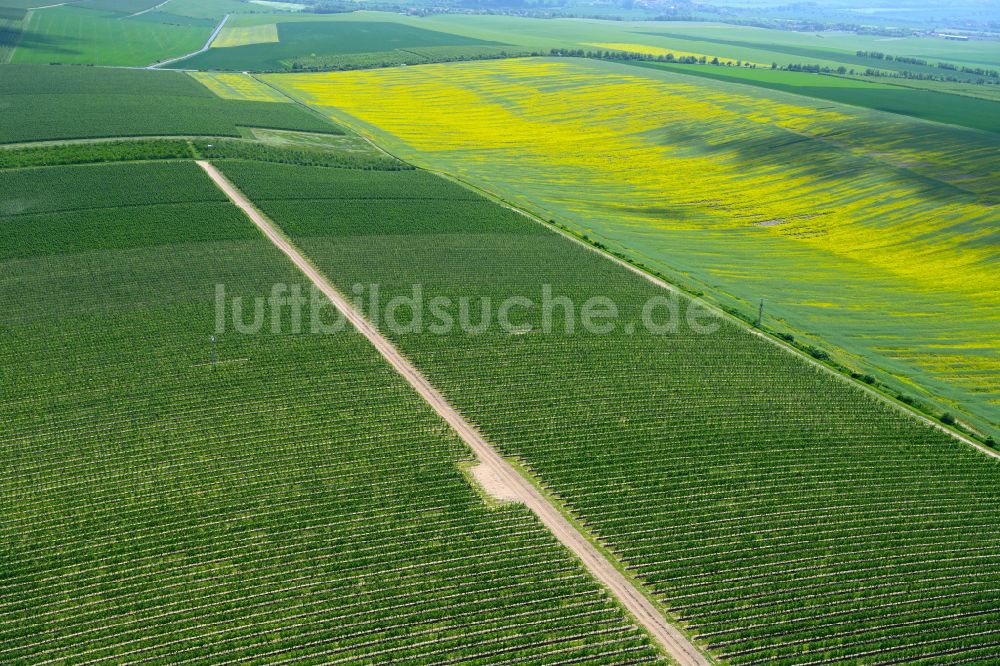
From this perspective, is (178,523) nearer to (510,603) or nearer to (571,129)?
(510,603)

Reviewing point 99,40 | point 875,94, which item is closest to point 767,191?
point 875,94

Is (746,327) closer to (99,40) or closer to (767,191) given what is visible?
(767,191)

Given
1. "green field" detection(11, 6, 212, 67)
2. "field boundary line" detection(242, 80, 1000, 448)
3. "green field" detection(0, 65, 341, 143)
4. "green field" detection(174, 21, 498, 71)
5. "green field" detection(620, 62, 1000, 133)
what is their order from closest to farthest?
"field boundary line" detection(242, 80, 1000, 448) < "green field" detection(0, 65, 341, 143) < "green field" detection(620, 62, 1000, 133) < "green field" detection(11, 6, 212, 67) < "green field" detection(174, 21, 498, 71)

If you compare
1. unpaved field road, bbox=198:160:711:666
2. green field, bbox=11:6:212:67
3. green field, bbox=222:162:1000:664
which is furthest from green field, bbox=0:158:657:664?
green field, bbox=11:6:212:67

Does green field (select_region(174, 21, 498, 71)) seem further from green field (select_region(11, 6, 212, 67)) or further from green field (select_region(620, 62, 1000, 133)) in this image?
green field (select_region(620, 62, 1000, 133))

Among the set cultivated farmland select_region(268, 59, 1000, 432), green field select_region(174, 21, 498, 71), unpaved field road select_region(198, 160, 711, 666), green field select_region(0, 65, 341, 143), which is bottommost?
unpaved field road select_region(198, 160, 711, 666)

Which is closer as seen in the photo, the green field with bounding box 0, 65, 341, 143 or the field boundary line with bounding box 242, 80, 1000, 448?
the field boundary line with bounding box 242, 80, 1000, 448

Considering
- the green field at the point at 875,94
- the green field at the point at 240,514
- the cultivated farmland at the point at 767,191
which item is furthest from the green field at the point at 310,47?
the green field at the point at 240,514

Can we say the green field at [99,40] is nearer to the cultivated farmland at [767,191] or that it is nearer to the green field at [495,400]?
the cultivated farmland at [767,191]
